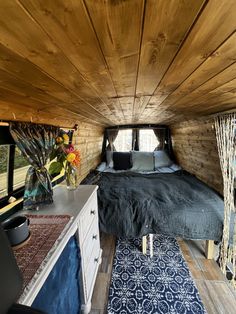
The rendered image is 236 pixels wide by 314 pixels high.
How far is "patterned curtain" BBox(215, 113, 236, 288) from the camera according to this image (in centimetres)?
158

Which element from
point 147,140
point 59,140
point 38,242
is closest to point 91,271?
point 38,242

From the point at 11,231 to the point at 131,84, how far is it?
96cm

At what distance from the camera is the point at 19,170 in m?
1.24

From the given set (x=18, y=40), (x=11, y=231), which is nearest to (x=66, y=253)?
(x=11, y=231)

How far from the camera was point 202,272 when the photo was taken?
166 centimetres

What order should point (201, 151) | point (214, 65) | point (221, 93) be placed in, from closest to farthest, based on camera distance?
1. point (214, 65)
2. point (221, 93)
3. point (201, 151)

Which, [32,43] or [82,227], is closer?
[32,43]

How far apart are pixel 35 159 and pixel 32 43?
89cm

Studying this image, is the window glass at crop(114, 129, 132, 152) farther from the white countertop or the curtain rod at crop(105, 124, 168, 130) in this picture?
the white countertop

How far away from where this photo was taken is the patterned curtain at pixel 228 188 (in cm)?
158

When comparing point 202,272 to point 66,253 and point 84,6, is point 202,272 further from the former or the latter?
point 84,6

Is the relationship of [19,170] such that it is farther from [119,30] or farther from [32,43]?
[119,30]

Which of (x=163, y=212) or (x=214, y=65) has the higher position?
(x=214, y=65)

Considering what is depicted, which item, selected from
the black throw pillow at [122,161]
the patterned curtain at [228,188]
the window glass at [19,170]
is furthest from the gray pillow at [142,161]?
the window glass at [19,170]
